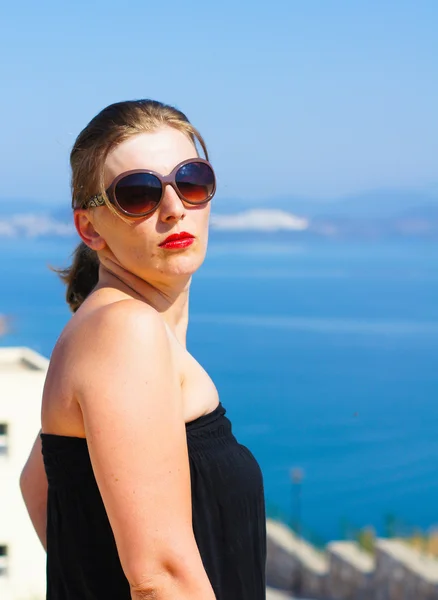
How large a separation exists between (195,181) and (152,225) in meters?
0.11

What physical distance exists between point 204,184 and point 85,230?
21 centimetres

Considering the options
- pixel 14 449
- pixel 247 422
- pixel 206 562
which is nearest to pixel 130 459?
pixel 206 562

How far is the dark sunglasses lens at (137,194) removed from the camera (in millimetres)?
1652

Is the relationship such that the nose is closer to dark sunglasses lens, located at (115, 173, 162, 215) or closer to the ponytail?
dark sunglasses lens, located at (115, 173, 162, 215)

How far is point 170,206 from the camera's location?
1.70 meters

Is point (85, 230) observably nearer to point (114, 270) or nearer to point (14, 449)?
point (114, 270)

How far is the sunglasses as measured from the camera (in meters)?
1.66

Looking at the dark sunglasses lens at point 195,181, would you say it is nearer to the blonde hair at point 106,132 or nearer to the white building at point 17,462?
the blonde hair at point 106,132

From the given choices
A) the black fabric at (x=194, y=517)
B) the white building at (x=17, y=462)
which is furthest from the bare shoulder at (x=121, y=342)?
the white building at (x=17, y=462)

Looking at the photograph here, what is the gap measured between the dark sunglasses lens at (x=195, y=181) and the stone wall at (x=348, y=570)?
19.5 metres

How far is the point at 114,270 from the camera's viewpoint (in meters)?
1.71

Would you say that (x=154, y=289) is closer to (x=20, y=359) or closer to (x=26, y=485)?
(x=26, y=485)

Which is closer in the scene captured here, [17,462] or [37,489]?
[37,489]

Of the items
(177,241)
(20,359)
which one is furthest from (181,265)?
(20,359)
